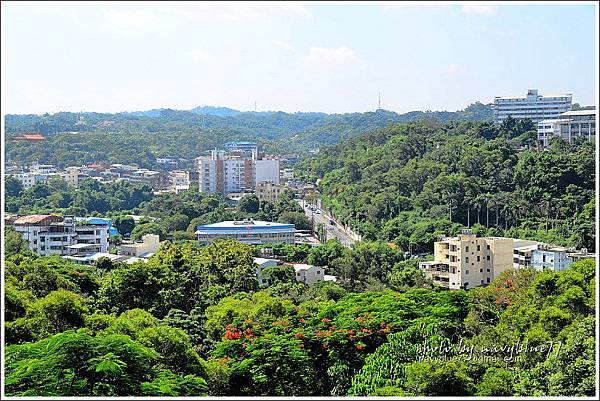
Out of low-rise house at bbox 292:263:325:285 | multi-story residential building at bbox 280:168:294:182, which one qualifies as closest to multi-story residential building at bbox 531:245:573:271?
low-rise house at bbox 292:263:325:285

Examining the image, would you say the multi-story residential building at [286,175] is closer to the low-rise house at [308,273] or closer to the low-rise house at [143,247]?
the low-rise house at [143,247]

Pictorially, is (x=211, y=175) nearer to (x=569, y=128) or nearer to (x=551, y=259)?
(x=569, y=128)

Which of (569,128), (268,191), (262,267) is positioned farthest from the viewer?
(268,191)

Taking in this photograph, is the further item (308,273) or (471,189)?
(471,189)

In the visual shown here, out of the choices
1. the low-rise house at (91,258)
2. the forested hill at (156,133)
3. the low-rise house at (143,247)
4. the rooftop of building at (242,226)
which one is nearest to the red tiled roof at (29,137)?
the forested hill at (156,133)

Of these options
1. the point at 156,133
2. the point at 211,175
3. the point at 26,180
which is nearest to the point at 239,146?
the point at 156,133

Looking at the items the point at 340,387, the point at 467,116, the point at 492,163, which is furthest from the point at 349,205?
the point at 467,116

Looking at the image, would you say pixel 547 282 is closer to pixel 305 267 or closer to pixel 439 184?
pixel 305 267

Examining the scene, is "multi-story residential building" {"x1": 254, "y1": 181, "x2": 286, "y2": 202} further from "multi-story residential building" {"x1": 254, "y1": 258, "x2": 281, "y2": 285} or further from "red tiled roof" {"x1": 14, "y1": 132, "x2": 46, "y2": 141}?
"multi-story residential building" {"x1": 254, "y1": 258, "x2": 281, "y2": 285}
